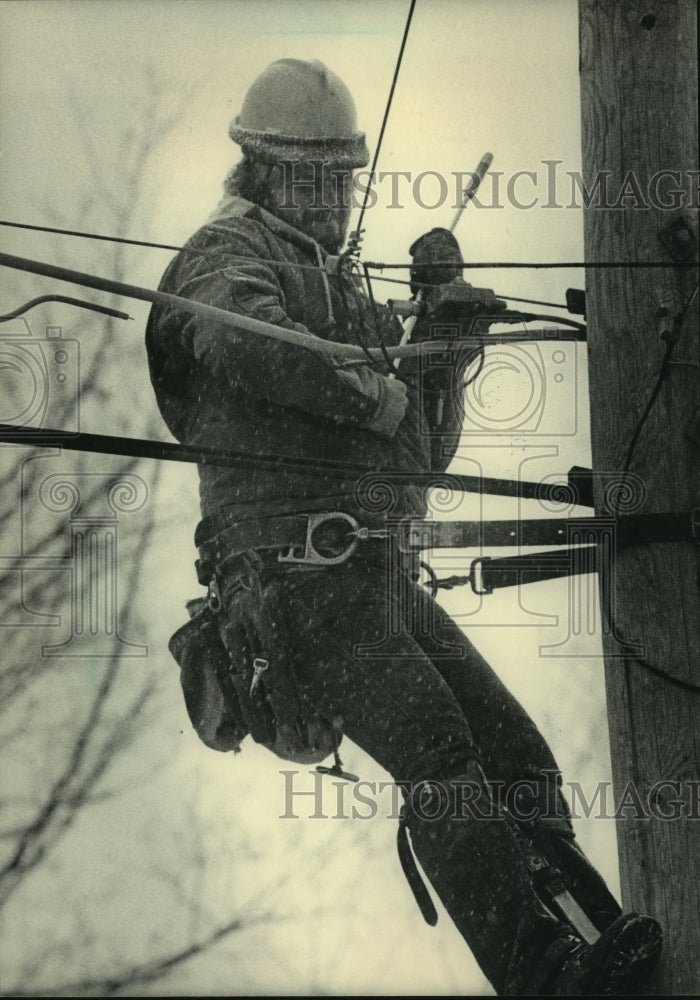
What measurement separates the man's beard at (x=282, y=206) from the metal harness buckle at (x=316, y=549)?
0.98 m

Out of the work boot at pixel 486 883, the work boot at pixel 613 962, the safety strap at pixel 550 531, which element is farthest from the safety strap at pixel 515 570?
the work boot at pixel 613 962

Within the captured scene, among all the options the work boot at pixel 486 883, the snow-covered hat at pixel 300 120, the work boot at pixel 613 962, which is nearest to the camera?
the work boot at pixel 613 962

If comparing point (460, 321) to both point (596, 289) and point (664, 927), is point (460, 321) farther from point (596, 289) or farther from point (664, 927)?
point (664, 927)

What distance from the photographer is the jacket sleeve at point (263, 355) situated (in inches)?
202

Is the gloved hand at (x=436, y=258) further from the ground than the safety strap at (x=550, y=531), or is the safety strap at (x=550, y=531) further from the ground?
the gloved hand at (x=436, y=258)

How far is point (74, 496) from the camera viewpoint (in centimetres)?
639

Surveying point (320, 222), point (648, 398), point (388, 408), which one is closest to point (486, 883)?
point (648, 398)

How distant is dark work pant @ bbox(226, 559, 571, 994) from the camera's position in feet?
14.8

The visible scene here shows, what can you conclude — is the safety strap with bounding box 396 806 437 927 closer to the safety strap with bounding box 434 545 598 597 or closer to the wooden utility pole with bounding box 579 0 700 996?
the wooden utility pole with bounding box 579 0 700 996

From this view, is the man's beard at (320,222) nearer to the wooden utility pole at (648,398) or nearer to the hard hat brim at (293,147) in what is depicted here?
the hard hat brim at (293,147)

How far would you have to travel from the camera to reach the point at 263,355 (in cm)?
513

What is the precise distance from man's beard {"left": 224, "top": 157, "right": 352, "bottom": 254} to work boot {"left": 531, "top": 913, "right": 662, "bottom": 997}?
7.98 feet

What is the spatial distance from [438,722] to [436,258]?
157 cm

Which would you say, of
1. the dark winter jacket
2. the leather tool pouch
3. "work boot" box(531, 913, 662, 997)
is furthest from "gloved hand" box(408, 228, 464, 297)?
"work boot" box(531, 913, 662, 997)
